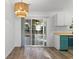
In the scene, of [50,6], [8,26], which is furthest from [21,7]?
[50,6]

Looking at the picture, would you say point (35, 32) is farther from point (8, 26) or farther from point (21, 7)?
point (21, 7)

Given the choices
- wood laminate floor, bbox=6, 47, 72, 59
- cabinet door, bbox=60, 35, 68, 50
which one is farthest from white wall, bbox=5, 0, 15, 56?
cabinet door, bbox=60, 35, 68, 50

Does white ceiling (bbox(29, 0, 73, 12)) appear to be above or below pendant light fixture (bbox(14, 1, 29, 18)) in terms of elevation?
above

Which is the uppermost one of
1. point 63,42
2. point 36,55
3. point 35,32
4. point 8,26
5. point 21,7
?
point 21,7

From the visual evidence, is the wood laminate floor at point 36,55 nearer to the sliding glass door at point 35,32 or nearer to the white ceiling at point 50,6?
the sliding glass door at point 35,32

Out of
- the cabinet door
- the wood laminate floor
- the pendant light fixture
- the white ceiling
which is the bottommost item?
the wood laminate floor

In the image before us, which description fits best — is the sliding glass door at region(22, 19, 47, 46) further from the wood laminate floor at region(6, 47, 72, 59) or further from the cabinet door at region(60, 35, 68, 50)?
the wood laminate floor at region(6, 47, 72, 59)

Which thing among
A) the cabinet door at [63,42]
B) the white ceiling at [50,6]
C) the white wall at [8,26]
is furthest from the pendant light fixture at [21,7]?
the cabinet door at [63,42]

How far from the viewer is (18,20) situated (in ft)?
33.9
